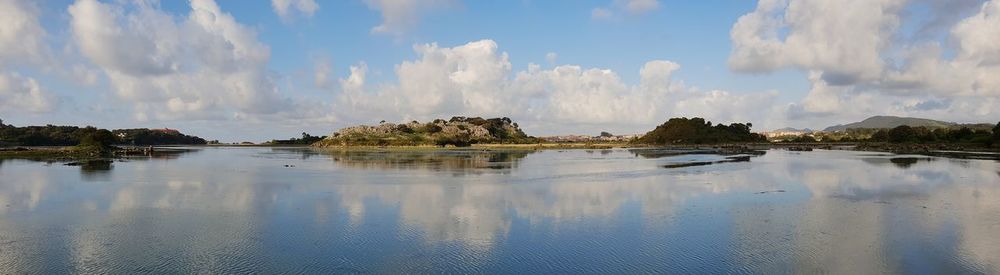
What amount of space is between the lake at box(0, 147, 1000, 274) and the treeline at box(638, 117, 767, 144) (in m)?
137

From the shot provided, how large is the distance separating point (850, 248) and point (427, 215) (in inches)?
472

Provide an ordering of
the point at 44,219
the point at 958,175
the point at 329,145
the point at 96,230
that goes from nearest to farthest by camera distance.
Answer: the point at 96,230
the point at 44,219
the point at 958,175
the point at 329,145

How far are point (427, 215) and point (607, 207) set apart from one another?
6.75 m

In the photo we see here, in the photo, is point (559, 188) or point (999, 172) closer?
point (559, 188)

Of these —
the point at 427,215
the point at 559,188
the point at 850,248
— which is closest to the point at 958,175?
the point at 559,188

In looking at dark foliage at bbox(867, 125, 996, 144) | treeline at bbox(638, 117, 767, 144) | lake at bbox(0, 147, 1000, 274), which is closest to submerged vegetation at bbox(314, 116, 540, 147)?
treeline at bbox(638, 117, 767, 144)

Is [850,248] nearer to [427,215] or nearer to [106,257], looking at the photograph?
[427,215]

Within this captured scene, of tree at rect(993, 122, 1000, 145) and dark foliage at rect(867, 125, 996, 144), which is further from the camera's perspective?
dark foliage at rect(867, 125, 996, 144)

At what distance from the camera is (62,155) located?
58.6 metres

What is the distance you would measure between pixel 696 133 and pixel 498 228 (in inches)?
6319

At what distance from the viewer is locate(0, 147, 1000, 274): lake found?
39.7ft

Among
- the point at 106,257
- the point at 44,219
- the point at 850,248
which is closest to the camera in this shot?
the point at 106,257

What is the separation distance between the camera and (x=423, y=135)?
163875 mm

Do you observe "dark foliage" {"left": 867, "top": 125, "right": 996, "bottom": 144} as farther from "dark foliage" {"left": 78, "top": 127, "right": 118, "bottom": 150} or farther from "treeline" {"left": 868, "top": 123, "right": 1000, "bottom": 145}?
"dark foliage" {"left": 78, "top": 127, "right": 118, "bottom": 150}
